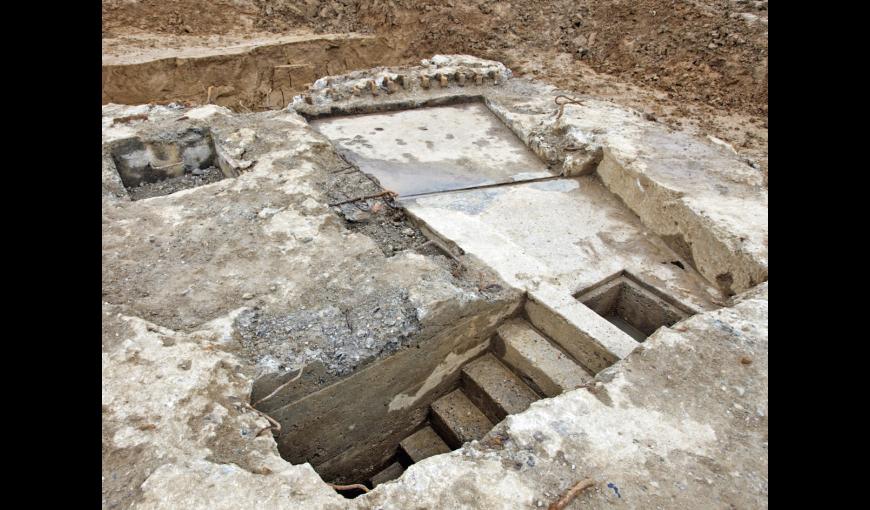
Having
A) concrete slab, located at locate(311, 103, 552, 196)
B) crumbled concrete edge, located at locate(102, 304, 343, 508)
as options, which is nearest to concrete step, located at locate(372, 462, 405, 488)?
crumbled concrete edge, located at locate(102, 304, 343, 508)

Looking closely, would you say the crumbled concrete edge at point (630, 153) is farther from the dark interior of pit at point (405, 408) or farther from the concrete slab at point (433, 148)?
the dark interior of pit at point (405, 408)

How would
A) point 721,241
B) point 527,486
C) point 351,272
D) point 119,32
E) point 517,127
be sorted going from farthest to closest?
point 119,32 < point 517,127 < point 721,241 < point 351,272 < point 527,486

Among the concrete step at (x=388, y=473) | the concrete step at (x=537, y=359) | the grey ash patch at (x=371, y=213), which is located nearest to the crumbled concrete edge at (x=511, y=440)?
the concrete step at (x=537, y=359)

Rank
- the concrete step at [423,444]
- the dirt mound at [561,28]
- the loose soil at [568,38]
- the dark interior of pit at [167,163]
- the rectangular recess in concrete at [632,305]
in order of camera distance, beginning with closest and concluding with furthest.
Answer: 1. the concrete step at [423,444]
2. the rectangular recess in concrete at [632,305]
3. the dark interior of pit at [167,163]
4. the loose soil at [568,38]
5. the dirt mound at [561,28]

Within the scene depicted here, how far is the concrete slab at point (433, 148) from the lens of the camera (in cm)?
554

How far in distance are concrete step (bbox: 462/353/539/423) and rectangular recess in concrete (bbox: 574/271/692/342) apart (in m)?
0.79

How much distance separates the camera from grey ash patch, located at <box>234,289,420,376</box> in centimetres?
307

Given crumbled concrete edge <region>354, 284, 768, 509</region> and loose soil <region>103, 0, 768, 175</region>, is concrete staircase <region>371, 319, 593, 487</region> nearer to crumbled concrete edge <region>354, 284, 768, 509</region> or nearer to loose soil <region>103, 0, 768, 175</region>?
crumbled concrete edge <region>354, 284, 768, 509</region>

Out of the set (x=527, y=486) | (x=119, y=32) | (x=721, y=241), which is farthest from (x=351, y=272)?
(x=119, y=32)

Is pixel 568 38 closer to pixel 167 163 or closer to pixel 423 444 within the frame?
pixel 167 163

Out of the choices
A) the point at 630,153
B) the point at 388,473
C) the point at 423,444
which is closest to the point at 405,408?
the point at 423,444

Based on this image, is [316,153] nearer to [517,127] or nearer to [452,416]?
[517,127]

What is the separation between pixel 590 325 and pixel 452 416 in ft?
3.63

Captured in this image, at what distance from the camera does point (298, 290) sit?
11.7 ft
